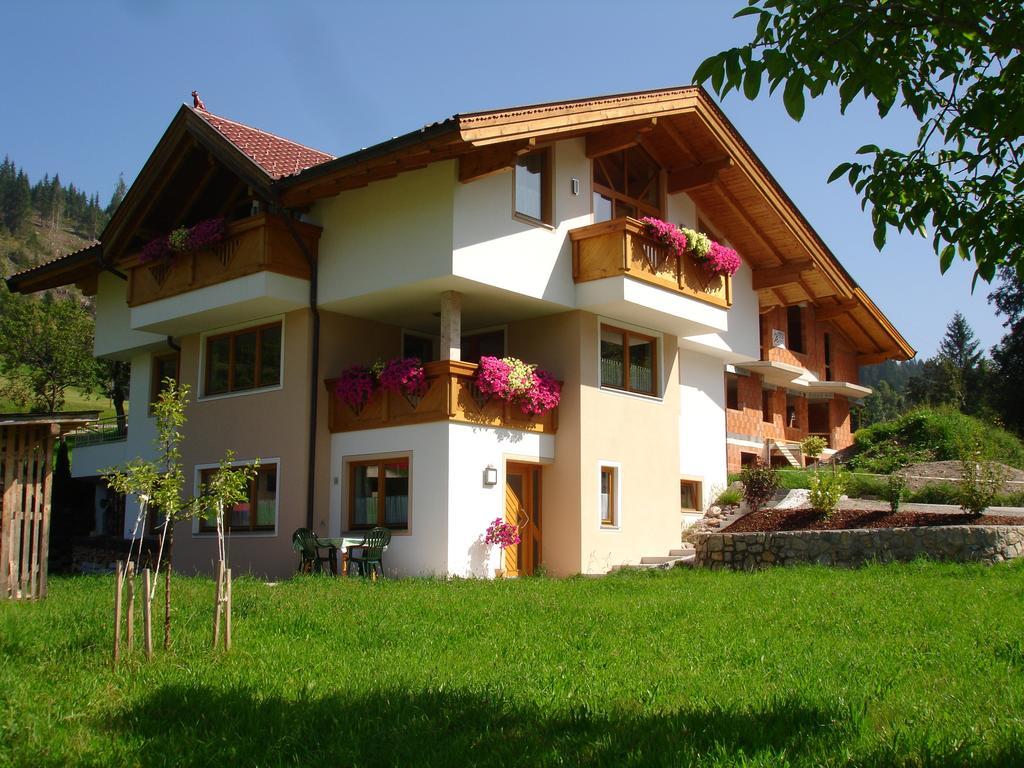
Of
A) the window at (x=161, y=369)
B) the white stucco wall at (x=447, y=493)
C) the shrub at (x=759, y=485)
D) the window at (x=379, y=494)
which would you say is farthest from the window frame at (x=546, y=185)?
the window at (x=161, y=369)

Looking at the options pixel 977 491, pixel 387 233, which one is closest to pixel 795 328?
pixel 977 491

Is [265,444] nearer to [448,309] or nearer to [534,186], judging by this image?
[448,309]

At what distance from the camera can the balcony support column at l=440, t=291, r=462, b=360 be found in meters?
17.8

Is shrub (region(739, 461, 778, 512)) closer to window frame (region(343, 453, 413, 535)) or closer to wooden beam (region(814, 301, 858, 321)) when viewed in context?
window frame (region(343, 453, 413, 535))

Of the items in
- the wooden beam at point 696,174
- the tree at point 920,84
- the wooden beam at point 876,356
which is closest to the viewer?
the tree at point 920,84

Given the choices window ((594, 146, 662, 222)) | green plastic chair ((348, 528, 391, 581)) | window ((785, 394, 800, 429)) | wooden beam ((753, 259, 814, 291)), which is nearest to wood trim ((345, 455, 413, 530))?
green plastic chair ((348, 528, 391, 581))

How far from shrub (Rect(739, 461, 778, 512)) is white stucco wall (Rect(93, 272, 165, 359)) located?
13.7 m

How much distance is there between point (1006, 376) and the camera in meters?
41.4

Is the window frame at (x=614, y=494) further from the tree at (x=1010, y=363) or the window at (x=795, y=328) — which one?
the tree at (x=1010, y=363)

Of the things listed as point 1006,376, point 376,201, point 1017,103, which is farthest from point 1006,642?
point 1006,376

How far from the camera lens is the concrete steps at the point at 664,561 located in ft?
63.4

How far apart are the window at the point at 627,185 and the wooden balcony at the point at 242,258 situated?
5634 mm

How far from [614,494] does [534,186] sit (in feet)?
19.7

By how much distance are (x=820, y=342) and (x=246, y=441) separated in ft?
64.0
